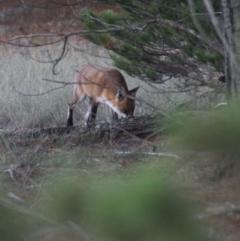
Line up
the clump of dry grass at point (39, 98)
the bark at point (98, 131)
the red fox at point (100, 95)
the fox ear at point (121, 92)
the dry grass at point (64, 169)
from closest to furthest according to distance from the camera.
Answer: the dry grass at point (64, 169), the fox ear at point (121, 92), the bark at point (98, 131), the clump of dry grass at point (39, 98), the red fox at point (100, 95)

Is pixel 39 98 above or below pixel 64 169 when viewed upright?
below

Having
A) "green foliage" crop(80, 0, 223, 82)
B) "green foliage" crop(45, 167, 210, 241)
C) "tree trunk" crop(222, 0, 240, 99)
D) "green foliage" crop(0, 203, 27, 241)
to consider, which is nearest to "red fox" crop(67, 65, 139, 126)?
"green foliage" crop(80, 0, 223, 82)

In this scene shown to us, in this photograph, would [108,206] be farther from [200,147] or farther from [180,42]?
[180,42]

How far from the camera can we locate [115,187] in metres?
2.04

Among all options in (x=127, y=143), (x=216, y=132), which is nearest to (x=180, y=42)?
(x=127, y=143)

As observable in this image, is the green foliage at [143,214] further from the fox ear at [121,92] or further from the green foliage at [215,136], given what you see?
the fox ear at [121,92]

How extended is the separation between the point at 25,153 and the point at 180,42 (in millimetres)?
2171

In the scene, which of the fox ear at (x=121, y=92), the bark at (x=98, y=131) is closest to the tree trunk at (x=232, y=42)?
the fox ear at (x=121, y=92)

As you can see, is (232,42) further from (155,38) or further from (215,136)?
(155,38)

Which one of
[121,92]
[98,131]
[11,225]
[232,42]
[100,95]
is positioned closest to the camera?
[11,225]

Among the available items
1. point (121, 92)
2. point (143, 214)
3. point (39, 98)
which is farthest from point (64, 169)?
point (39, 98)

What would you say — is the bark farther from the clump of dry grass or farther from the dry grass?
the clump of dry grass

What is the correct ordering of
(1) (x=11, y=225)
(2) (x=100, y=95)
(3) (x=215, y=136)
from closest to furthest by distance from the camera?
(3) (x=215, y=136), (1) (x=11, y=225), (2) (x=100, y=95)

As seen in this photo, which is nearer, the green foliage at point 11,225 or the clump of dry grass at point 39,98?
the green foliage at point 11,225
